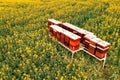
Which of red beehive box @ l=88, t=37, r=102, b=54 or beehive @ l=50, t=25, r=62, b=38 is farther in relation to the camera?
beehive @ l=50, t=25, r=62, b=38

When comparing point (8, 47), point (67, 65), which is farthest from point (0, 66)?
point (67, 65)

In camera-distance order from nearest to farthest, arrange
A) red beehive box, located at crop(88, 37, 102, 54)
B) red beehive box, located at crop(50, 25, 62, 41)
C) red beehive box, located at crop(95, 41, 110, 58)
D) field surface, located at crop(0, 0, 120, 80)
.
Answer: field surface, located at crop(0, 0, 120, 80), red beehive box, located at crop(95, 41, 110, 58), red beehive box, located at crop(88, 37, 102, 54), red beehive box, located at crop(50, 25, 62, 41)

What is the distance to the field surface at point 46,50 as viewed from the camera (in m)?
9.06

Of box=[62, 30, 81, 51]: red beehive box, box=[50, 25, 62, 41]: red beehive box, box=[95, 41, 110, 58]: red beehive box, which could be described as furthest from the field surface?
box=[95, 41, 110, 58]: red beehive box

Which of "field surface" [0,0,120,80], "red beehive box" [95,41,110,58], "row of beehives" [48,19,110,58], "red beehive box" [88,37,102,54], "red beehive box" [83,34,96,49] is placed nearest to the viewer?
"field surface" [0,0,120,80]

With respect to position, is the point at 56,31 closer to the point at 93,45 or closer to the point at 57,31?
the point at 57,31

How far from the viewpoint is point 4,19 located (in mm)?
14727

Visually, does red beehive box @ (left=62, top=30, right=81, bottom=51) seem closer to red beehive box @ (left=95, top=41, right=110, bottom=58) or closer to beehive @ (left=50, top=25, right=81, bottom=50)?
beehive @ (left=50, top=25, right=81, bottom=50)

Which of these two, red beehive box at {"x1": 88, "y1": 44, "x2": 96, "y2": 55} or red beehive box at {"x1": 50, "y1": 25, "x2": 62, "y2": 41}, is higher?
red beehive box at {"x1": 50, "y1": 25, "x2": 62, "y2": 41}

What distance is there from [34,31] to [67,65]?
4287 millimetres

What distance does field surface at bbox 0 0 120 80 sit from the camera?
9056mm

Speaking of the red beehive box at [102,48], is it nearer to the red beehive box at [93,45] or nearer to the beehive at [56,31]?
the red beehive box at [93,45]

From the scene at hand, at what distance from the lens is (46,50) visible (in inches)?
412

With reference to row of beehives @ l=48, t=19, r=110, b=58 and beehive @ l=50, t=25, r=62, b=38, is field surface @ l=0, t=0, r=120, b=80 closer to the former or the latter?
beehive @ l=50, t=25, r=62, b=38
